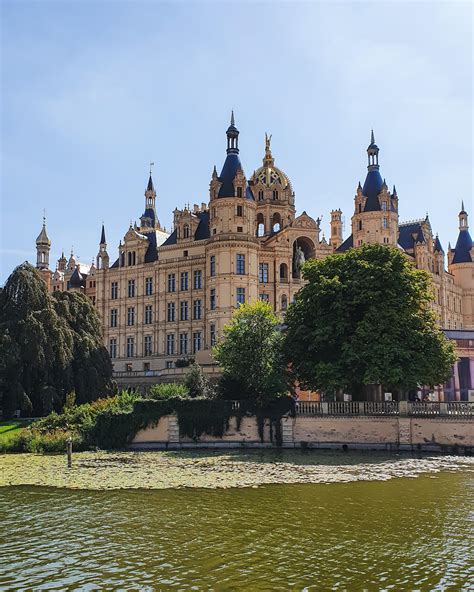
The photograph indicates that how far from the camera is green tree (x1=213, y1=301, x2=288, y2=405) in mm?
37719

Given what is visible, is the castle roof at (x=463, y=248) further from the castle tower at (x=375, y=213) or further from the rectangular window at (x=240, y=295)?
the rectangular window at (x=240, y=295)

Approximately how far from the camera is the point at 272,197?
6938cm

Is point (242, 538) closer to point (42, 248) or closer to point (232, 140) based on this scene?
point (232, 140)

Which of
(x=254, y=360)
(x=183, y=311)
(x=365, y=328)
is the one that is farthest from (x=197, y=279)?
(x=365, y=328)

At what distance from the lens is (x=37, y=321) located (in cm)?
4234

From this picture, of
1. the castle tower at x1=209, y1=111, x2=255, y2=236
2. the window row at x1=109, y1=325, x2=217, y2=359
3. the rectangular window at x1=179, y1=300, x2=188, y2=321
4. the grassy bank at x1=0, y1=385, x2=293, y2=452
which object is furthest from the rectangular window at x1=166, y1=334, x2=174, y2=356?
the grassy bank at x1=0, y1=385, x2=293, y2=452

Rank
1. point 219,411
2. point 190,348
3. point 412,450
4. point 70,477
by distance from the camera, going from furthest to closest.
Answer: point 190,348, point 219,411, point 412,450, point 70,477

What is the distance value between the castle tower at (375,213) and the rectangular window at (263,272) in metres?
11.8

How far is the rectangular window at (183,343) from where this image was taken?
63281 millimetres

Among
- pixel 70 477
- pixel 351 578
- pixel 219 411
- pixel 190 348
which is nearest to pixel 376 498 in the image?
pixel 351 578

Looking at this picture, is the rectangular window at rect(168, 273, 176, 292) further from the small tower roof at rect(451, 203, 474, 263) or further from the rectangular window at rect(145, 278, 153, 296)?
the small tower roof at rect(451, 203, 474, 263)

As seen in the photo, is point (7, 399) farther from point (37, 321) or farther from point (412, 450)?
point (412, 450)

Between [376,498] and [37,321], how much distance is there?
2775cm

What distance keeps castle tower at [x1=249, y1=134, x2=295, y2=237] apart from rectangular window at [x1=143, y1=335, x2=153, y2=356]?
15050 millimetres
